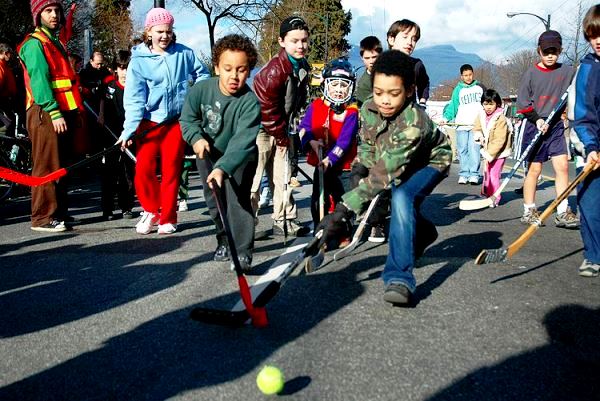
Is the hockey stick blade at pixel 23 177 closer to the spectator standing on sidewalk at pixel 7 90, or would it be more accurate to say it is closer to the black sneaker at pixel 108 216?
the black sneaker at pixel 108 216

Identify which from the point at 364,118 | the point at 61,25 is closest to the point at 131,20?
the point at 61,25

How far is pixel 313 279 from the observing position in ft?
14.6

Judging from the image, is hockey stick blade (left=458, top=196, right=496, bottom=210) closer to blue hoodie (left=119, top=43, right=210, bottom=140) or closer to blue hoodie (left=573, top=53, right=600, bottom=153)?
blue hoodie (left=573, top=53, right=600, bottom=153)

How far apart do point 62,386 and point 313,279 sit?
2071mm

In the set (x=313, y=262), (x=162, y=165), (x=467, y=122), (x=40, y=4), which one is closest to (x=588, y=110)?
(x=313, y=262)

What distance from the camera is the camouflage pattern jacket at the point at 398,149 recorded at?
155 inches

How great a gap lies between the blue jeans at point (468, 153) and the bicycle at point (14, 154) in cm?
720

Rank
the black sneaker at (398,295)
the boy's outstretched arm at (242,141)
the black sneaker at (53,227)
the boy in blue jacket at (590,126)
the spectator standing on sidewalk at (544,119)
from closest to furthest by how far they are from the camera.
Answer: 1. the black sneaker at (398,295)
2. the boy's outstretched arm at (242,141)
3. the boy in blue jacket at (590,126)
4. the black sneaker at (53,227)
5. the spectator standing on sidewalk at (544,119)

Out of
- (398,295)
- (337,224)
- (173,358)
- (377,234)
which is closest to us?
(173,358)

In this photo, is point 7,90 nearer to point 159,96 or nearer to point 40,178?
point 40,178

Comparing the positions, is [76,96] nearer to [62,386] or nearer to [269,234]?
[269,234]

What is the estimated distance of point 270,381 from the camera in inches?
102

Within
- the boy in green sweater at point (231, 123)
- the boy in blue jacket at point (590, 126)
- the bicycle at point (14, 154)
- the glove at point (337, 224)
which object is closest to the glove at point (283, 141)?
the boy in green sweater at point (231, 123)

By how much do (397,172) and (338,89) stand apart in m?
1.85
